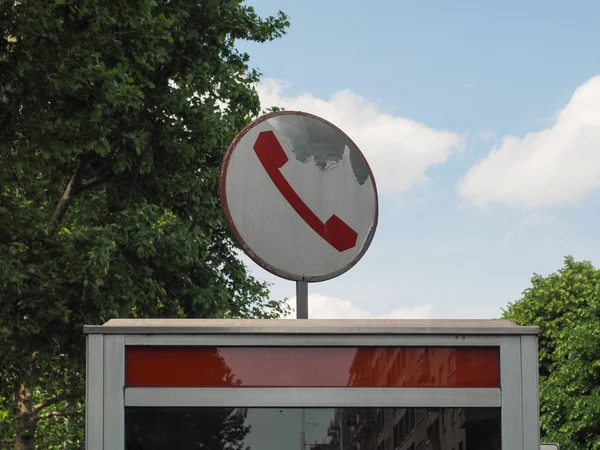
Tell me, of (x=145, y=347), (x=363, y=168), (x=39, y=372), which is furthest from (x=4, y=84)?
(x=145, y=347)

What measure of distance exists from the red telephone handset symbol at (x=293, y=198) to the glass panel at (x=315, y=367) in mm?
1167

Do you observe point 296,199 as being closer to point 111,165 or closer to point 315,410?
point 315,410

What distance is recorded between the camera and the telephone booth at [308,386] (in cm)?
275

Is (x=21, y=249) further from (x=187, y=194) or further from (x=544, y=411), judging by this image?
(x=544, y=411)

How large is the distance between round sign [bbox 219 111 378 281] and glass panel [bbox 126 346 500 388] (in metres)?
1.10

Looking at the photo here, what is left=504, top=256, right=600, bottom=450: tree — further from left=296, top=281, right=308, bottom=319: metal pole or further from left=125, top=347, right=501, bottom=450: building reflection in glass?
left=125, top=347, right=501, bottom=450: building reflection in glass

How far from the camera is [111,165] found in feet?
64.9

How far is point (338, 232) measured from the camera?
3959 mm

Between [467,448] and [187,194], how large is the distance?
17245 mm

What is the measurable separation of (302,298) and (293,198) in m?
0.36

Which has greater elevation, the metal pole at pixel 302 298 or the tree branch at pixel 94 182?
the tree branch at pixel 94 182

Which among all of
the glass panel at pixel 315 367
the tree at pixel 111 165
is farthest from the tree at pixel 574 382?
the glass panel at pixel 315 367

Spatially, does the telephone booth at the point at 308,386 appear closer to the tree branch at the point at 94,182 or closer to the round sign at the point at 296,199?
the round sign at the point at 296,199

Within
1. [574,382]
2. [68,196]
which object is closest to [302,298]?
[68,196]
